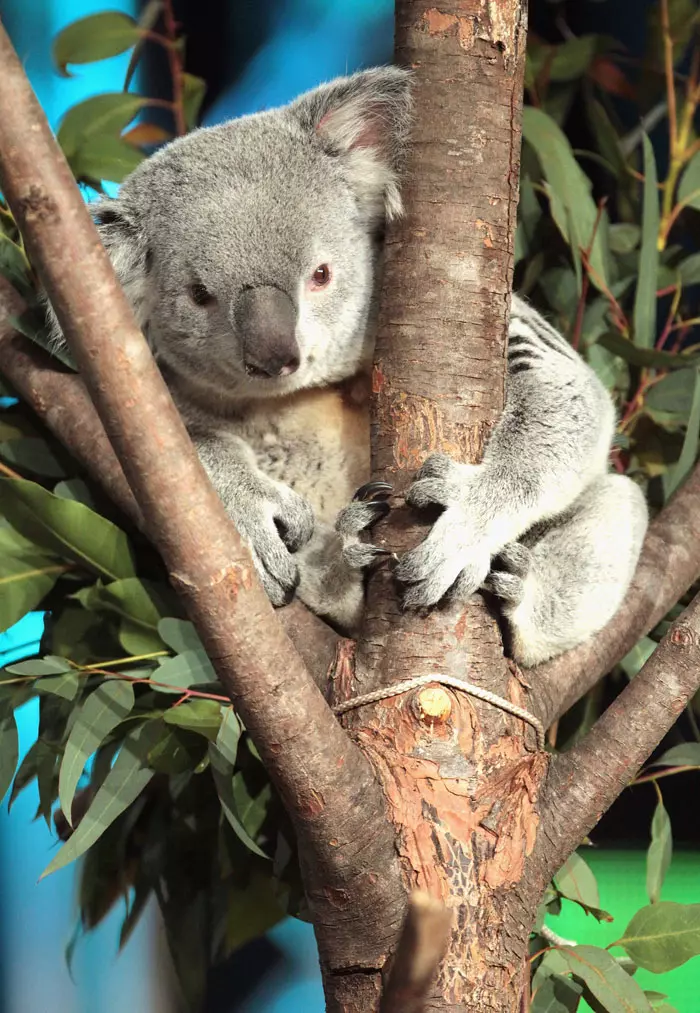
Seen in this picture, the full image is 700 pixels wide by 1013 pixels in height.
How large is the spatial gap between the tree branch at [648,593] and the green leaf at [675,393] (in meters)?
0.27

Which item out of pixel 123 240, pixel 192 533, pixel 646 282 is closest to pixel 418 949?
pixel 192 533

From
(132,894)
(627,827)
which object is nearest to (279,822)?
(132,894)

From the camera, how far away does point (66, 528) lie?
146 centimetres

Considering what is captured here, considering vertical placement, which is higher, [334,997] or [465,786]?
[465,786]

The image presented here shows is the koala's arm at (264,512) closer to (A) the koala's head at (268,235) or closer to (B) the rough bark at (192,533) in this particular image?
(A) the koala's head at (268,235)

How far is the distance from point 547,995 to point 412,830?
1.95 ft

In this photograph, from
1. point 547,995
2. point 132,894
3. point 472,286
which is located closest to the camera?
point 472,286

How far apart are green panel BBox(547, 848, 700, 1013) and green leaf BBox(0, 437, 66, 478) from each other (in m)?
1.31

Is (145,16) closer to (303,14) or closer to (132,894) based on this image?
(303,14)

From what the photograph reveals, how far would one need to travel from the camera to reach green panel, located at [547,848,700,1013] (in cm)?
204

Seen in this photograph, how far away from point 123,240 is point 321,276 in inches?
13.2

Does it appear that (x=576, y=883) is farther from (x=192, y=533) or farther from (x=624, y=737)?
(x=192, y=533)

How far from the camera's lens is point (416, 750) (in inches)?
45.5

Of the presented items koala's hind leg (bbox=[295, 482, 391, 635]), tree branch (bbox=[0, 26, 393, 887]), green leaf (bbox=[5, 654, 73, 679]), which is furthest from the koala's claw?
green leaf (bbox=[5, 654, 73, 679])
